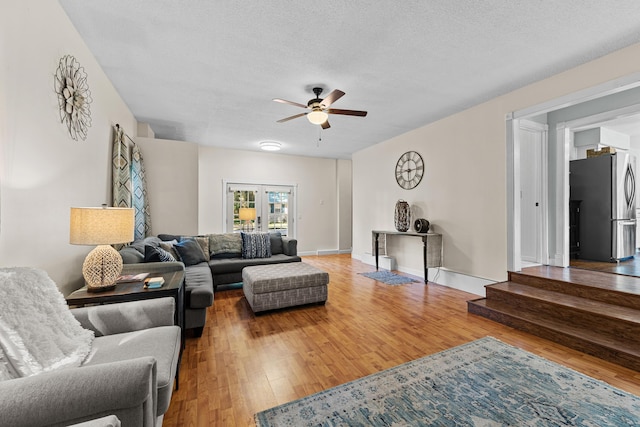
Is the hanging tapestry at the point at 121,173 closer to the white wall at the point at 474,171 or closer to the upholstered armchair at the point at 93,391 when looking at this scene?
the upholstered armchair at the point at 93,391

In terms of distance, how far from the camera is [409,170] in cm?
520

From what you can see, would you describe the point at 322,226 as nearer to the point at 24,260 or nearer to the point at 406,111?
the point at 406,111

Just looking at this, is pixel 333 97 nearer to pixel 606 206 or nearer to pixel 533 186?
pixel 533 186

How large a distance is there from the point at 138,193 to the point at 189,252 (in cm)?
111

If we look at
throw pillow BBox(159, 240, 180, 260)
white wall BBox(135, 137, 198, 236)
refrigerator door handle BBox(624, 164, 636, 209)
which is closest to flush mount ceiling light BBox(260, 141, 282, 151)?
white wall BBox(135, 137, 198, 236)

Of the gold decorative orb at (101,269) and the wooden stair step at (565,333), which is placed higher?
the gold decorative orb at (101,269)

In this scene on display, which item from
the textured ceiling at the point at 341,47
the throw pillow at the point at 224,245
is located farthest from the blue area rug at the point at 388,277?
the textured ceiling at the point at 341,47

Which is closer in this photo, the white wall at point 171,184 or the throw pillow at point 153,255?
the throw pillow at point 153,255

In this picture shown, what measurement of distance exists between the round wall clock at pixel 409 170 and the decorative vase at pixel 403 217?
0.40 meters

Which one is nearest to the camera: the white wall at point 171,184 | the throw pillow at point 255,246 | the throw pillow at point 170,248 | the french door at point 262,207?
the throw pillow at point 170,248

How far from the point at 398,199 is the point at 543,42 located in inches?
130

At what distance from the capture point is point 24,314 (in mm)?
1169

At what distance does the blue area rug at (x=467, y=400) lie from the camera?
5.06 feet

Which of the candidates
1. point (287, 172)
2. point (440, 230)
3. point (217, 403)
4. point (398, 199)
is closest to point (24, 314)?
point (217, 403)
